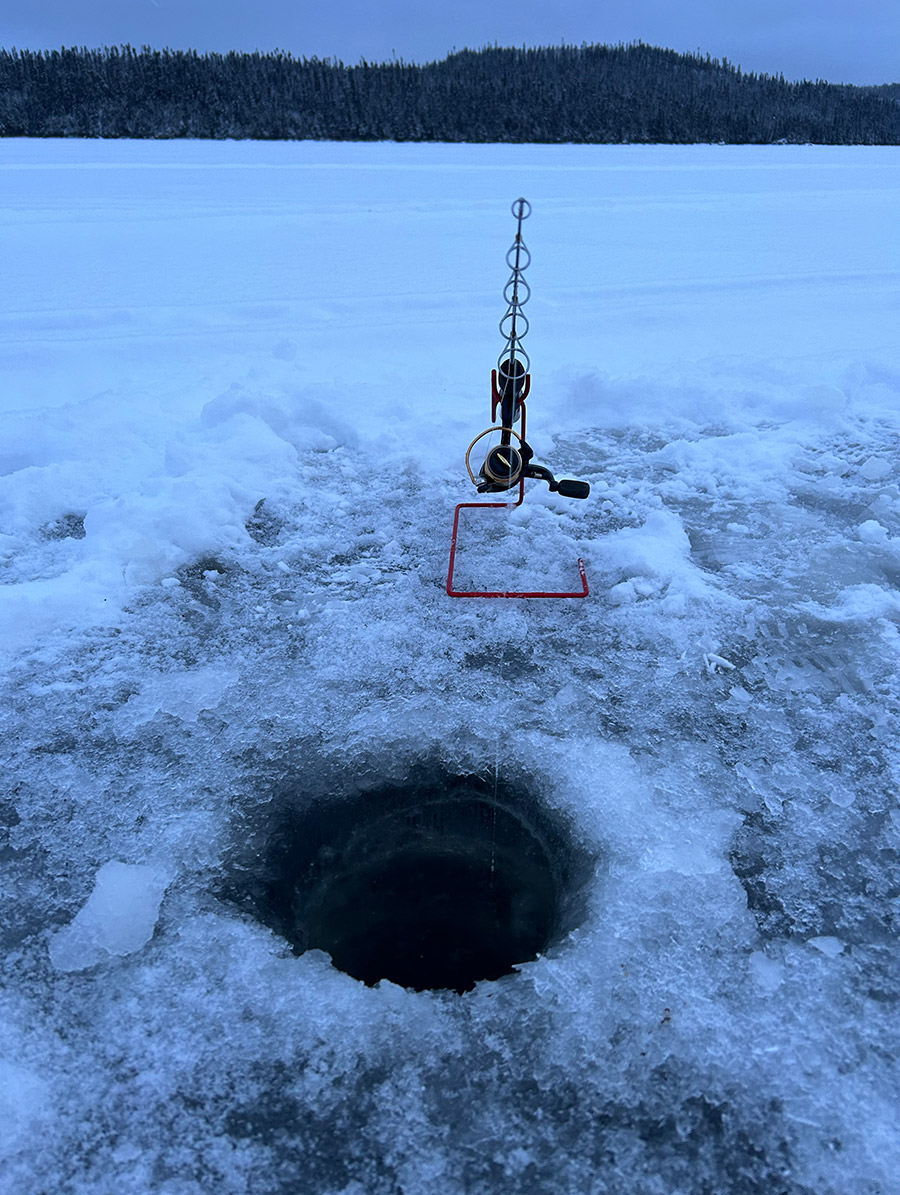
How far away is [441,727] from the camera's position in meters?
2.58

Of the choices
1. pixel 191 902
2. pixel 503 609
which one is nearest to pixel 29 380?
pixel 503 609

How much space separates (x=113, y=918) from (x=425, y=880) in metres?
0.92

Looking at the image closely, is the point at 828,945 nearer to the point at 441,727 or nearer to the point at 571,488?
the point at 441,727

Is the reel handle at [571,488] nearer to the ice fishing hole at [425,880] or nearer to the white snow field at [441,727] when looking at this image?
the white snow field at [441,727]

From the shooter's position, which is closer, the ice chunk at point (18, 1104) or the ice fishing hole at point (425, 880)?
the ice chunk at point (18, 1104)

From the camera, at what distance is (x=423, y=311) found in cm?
636

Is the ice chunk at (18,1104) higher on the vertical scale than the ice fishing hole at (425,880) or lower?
higher

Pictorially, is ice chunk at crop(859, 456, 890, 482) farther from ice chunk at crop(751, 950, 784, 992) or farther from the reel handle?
ice chunk at crop(751, 950, 784, 992)

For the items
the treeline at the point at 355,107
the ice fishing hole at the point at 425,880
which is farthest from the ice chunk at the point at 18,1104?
the treeline at the point at 355,107

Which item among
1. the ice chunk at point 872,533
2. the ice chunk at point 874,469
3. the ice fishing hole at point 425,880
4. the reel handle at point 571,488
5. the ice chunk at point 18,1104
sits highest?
the reel handle at point 571,488

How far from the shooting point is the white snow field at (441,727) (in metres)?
1.59

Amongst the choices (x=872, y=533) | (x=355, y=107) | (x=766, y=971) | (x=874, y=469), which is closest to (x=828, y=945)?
(x=766, y=971)

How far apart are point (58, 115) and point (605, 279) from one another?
1662 centimetres

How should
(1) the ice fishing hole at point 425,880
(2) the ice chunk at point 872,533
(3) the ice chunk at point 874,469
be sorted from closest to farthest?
(1) the ice fishing hole at point 425,880 → (2) the ice chunk at point 872,533 → (3) the ice chunk at point 874,469
